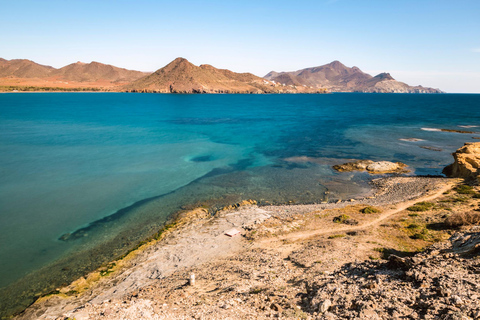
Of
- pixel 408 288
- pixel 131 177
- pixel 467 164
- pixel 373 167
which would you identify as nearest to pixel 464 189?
pixel 467 164

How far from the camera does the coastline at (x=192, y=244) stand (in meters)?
14.4

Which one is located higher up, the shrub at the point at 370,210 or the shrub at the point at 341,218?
the shrub at the point at 370,210

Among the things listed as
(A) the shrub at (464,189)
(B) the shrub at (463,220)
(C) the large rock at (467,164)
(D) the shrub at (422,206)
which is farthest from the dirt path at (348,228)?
(C) the large rock at (467,164)

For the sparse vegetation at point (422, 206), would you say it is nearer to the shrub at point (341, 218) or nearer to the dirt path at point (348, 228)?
the dirt path at point (348, 228)

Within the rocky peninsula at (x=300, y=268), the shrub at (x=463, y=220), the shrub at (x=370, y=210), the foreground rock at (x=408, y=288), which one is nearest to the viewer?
the foreground rock at (x=408, y=288)

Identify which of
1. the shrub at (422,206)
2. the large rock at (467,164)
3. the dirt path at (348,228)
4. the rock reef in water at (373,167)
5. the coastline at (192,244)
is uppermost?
the large rock at (467,164)

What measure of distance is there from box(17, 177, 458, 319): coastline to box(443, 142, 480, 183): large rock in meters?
3.91

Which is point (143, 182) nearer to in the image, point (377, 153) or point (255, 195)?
point (255, 195)

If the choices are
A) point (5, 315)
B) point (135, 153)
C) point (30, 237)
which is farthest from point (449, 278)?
point (135, 153)

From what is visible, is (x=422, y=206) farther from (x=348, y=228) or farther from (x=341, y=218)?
(x=348, y=228)

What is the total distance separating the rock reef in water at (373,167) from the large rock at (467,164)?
5852mm

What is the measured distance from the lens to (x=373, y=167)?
38375 mm

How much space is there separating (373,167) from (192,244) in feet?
101

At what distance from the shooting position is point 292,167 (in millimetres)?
40594
